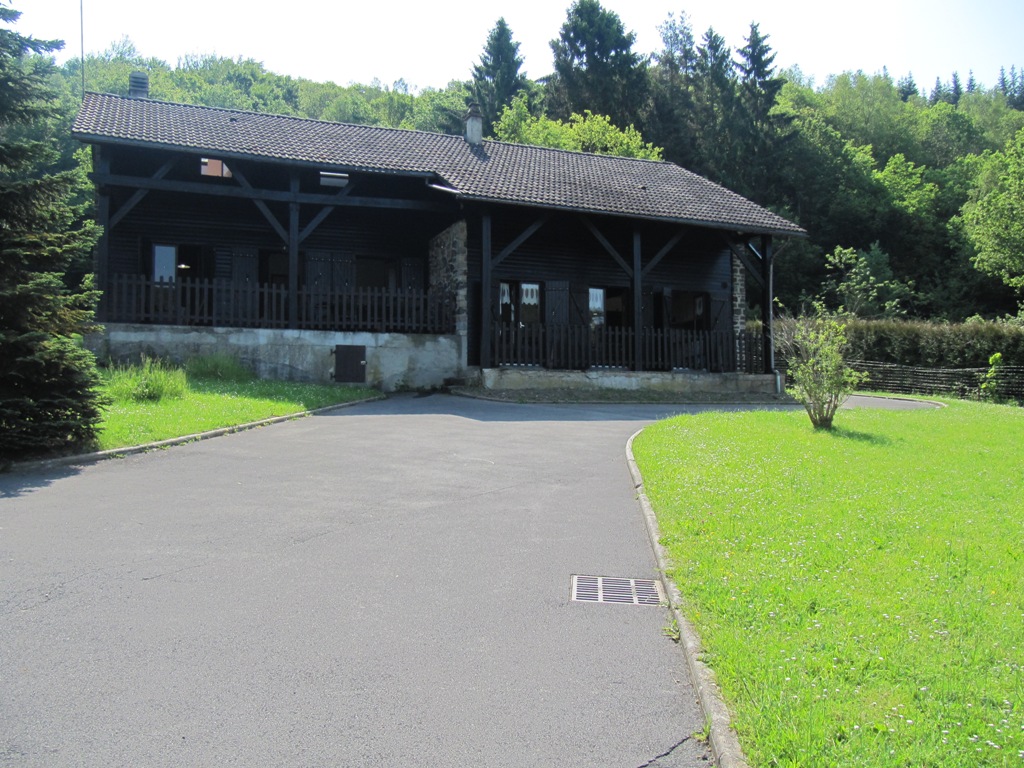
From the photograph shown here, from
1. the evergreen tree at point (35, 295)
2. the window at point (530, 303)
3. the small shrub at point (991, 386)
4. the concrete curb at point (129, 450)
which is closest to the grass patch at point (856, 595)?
the concrete curb at point (129, 450)

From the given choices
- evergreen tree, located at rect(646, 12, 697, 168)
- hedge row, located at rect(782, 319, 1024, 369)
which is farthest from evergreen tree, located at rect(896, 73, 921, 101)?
hedge row, located at rect(782, 319, 1024, 369)

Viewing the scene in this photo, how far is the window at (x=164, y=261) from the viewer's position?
22344 mm

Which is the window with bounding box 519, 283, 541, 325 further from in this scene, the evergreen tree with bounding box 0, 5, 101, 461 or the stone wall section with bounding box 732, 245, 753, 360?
the evergreen tree with bounding box 0, 5, 101, 461

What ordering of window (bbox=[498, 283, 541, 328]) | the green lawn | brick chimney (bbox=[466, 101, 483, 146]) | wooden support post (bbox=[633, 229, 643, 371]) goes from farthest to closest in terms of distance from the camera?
brick chimney (bbox=[466, 101, 483, 146])
window (bbox=[498, 283, 541, 328])
wooden support post (bbox=[633, 229, 643, 371])
the green lawn

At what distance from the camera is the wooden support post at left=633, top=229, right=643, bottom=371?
867 inches

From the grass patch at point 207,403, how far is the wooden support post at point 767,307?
1128 centimetres

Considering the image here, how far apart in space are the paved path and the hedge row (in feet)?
85.4

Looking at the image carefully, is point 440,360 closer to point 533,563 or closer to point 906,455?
point 906,455

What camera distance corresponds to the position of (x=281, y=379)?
63.8 ft

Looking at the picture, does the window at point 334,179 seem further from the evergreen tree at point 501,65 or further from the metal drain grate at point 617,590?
the evergreen tree at point 501,65

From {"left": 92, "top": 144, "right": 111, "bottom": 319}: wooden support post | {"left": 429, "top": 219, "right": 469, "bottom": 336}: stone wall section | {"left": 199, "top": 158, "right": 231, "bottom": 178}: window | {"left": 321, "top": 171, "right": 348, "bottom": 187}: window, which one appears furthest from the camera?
{"left": 199, "top": 158, "right": 231, "bottom": 178}: window

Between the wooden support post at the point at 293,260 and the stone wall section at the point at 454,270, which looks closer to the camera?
the wooden support post at the point at 293,260

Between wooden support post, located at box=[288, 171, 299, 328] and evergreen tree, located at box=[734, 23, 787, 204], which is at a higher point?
evergreen tree, located at box=[734, 23, 787, 204]

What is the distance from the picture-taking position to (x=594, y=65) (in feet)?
187
